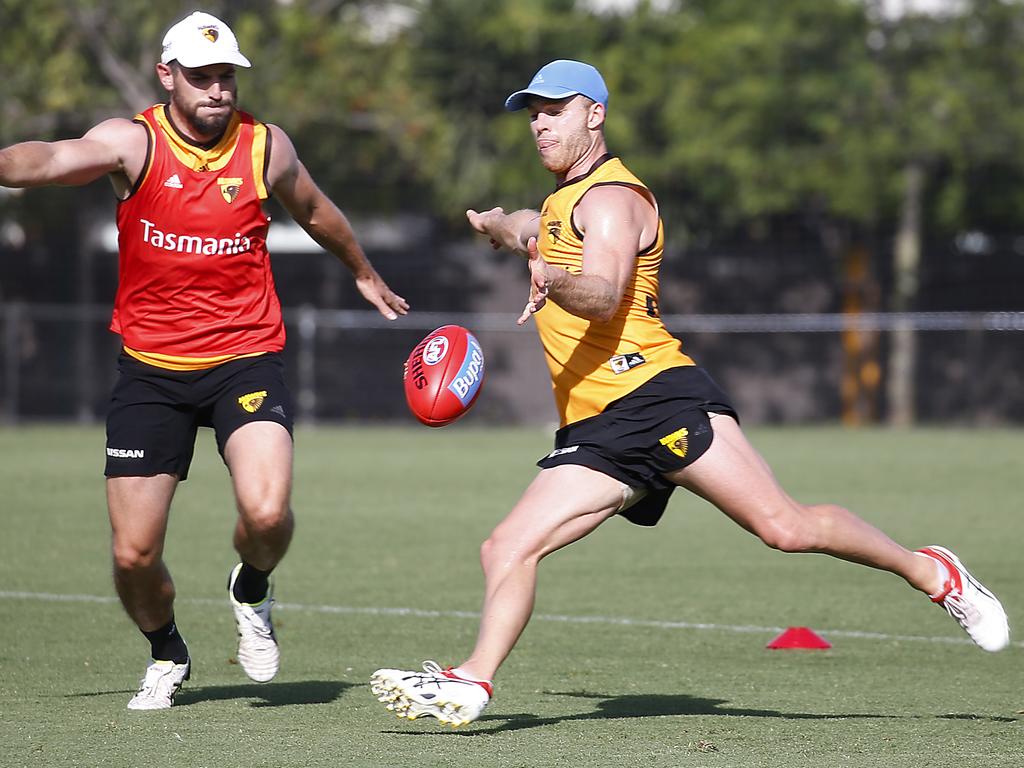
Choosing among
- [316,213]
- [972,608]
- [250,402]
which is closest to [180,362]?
[250,402]

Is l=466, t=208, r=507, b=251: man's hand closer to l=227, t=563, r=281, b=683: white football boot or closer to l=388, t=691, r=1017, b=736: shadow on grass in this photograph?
l=227, t=563, r=281, b=683: white football boot

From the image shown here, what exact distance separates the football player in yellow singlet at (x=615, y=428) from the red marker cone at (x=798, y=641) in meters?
1.90

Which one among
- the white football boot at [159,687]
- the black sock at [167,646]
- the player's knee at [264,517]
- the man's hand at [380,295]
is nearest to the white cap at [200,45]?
the man's hand at [380,295]

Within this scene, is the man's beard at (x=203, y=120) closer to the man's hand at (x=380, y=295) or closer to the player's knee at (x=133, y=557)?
the man's hand at (x=380, y=295)

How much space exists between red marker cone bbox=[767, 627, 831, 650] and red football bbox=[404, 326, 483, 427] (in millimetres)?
2657

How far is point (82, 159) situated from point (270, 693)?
2.33 m

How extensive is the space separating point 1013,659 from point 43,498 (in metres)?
9.78

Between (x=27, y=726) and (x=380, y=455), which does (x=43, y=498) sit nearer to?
(x=380, y=455)

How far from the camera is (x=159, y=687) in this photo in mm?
6789

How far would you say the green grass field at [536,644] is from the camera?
6.04m

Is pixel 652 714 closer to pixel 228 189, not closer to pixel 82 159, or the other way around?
pixel 228 189

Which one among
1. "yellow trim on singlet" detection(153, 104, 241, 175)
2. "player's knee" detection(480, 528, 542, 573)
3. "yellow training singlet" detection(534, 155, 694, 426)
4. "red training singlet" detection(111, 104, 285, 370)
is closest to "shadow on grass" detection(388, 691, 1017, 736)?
"player's knee" detection(480, 528, 542, 573)

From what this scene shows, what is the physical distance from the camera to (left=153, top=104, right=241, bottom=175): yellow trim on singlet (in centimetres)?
667

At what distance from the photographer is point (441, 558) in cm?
1182
